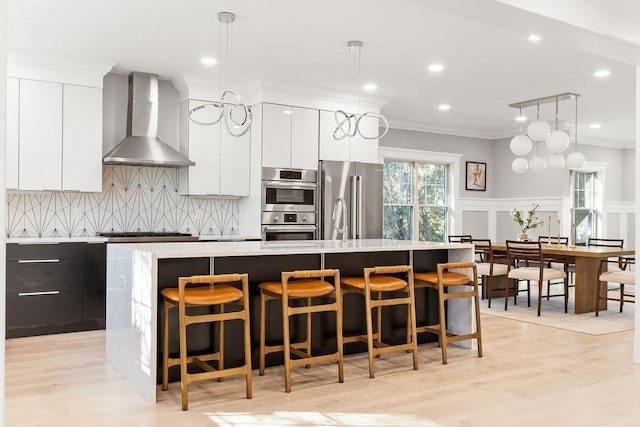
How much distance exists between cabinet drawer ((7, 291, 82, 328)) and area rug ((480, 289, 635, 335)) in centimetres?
424

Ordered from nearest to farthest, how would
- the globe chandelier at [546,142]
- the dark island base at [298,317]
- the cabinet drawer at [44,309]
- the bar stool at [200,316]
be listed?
the bar stool at [200,316] → the dark island base at [298,317] → the cabinet drawer at [44,309] → the globe chandelier at [546,142]

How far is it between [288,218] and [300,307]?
271cm

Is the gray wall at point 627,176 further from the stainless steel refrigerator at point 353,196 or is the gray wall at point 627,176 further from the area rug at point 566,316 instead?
the stainless steel refrigerator at point 353,196

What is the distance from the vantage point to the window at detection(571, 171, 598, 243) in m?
10.2

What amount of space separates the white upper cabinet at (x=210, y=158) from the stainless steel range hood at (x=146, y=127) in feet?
0.61

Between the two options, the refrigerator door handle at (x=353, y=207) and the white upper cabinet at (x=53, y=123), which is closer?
the white upper cabinet at (x=53, y=123)

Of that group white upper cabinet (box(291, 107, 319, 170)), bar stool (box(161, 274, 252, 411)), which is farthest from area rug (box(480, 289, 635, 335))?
bar stool (box(161, 274, 252, 411))

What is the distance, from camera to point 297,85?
6379mm

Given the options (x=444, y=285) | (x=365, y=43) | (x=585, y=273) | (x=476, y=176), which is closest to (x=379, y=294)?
(x=444, y=285)

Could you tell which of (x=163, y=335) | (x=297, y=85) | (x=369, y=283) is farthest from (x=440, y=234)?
(x=163, y=335)

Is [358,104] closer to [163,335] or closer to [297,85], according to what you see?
[297,85]

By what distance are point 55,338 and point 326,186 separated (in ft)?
10.7

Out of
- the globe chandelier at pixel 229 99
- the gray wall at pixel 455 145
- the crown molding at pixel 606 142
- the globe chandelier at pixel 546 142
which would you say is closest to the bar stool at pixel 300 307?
the globe chandelier at pixel 229 99

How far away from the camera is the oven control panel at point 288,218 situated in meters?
6.34
